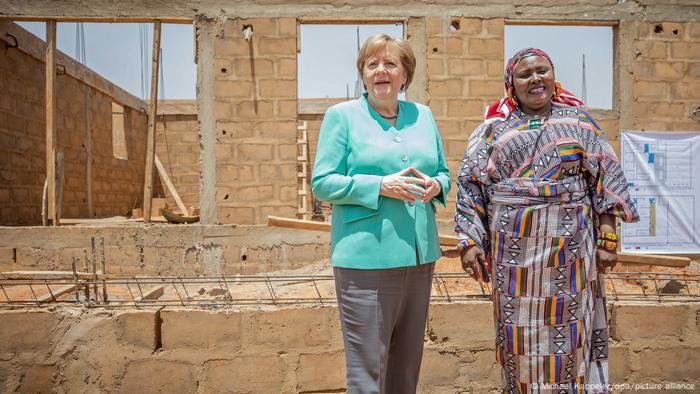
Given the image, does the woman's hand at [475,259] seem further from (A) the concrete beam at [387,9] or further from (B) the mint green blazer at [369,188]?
(A) the concrete beam at [387,9]

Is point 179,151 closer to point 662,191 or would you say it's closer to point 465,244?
point 662,191

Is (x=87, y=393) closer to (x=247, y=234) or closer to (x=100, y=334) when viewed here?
(x=100, y=334)

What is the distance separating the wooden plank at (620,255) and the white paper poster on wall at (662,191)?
2.90 ft

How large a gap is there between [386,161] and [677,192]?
540cm

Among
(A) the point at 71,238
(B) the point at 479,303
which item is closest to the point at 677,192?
(B) the point at 479,303

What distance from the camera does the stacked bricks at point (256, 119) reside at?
5574 millimetres

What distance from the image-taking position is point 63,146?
891cm

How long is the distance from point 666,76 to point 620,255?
2633mm

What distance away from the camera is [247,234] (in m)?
5.62

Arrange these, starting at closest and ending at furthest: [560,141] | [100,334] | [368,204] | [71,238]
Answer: [368,204]
[560,141]
[100,334]
[71,238]

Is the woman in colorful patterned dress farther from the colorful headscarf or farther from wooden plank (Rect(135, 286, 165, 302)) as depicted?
wooden plank (Rect(135, 286, 165, 302))

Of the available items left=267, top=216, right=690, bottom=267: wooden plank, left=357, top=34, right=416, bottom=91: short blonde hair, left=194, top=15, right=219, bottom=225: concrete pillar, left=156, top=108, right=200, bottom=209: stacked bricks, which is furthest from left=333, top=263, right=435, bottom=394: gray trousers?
left=156, top=108, right=200, bottom=209: stacked bricks

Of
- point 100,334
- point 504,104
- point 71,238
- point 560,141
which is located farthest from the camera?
point 71,238

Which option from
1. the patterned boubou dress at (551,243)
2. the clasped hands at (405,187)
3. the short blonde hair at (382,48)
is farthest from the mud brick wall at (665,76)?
the clasped hands at (405,187)
